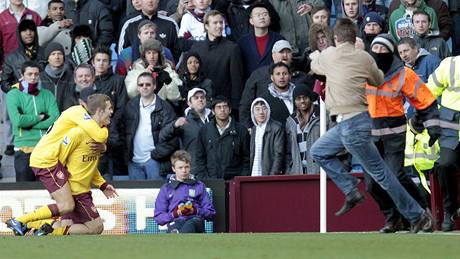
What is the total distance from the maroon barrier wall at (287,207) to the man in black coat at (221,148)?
78 centimetres

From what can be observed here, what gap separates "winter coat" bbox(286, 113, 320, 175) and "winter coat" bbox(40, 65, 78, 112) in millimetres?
3312

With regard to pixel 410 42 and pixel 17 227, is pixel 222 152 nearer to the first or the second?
pixel 410 42

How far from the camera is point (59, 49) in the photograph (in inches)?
838

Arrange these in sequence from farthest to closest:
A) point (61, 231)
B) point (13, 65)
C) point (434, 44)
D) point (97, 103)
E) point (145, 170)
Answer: point (13, 65), point (434, 44), point (145, 170), point (61, 231), point (97, 103)

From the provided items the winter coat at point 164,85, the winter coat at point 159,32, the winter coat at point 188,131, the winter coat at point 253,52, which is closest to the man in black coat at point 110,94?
the winter coat at point 164,85

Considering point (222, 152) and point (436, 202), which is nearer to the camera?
point (436, 202)

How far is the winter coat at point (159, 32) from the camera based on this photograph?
21.9 metres

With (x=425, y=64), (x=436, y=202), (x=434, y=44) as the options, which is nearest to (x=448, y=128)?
(x=436, y=202)

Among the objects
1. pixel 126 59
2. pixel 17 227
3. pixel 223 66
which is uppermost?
pixel 126 59

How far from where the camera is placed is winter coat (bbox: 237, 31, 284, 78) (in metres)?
21.6

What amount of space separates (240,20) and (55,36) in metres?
2.91

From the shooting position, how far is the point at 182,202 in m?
18.3

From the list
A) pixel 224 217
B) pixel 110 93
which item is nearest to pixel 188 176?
pixel 224 217

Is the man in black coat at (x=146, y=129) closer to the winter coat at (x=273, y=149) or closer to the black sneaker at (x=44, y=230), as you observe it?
the winter coat at (x=273, y=149)
